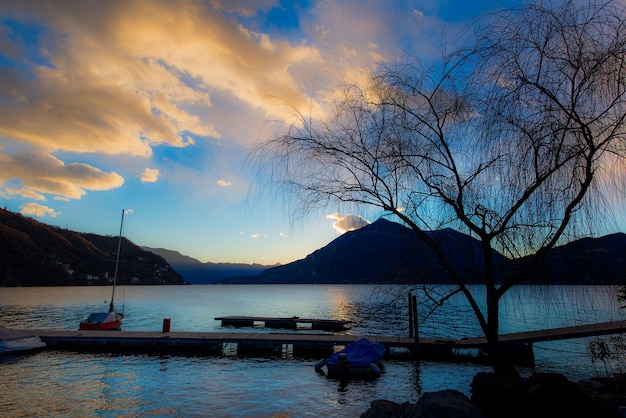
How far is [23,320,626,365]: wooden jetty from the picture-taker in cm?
2784

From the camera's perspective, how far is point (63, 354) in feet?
92.6

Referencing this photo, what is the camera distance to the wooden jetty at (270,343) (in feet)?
91.4

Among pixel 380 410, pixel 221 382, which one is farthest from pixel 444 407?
pixel 221 382

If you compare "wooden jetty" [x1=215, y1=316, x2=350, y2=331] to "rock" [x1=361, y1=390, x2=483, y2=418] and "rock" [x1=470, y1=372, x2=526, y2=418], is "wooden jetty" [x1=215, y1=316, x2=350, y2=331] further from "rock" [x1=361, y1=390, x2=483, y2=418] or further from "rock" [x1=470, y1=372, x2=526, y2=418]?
"rock" [x1=361, y1=390, x2=483, y2=418]

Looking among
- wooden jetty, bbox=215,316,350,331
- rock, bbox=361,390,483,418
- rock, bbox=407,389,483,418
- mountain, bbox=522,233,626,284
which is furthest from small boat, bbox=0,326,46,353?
mountain, bbox=522,233,626,284

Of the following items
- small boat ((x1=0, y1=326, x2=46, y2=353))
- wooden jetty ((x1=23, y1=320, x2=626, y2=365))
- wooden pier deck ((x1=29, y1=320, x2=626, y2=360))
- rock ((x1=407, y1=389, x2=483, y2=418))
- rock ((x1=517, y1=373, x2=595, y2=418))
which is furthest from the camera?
wooden pier deck ((x1=29, y1=320, x2=626, y2=360))

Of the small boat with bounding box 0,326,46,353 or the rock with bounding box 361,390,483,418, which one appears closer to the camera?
the rock with bounding box 361,390,483,418

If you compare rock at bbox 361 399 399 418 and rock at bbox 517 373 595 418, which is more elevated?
rock at bbox 517 373 595 418

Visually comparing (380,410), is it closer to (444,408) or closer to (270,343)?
(444,408)

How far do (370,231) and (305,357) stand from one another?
21028mm

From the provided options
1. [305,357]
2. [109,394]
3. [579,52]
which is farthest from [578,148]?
[305,357]

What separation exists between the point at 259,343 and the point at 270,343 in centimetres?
103

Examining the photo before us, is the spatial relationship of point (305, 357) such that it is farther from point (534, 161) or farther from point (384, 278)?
point (534, 161)

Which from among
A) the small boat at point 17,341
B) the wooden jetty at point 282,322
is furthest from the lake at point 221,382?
the wooden jetty at point 282,322
